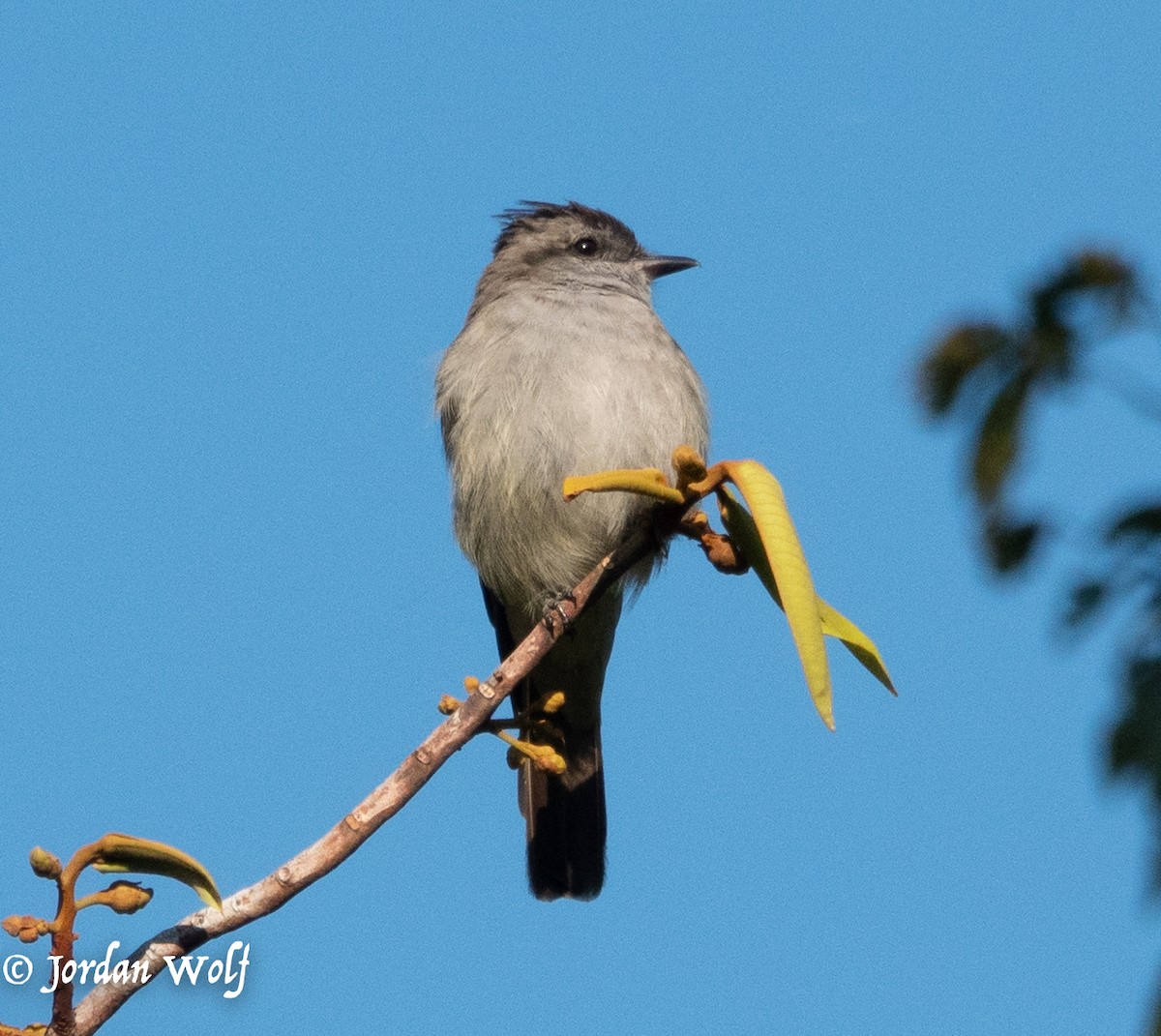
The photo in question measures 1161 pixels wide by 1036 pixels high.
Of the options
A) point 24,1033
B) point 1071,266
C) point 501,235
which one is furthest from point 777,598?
point 501,235

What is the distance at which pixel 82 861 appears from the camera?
245 centimetres

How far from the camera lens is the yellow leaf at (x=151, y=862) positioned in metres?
2.49

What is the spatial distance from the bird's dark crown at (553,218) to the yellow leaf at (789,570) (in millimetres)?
4689

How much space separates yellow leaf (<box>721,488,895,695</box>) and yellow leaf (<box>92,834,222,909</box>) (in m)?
1.12

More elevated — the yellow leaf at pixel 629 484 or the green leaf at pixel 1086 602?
the yellow leaf at pixel 629 484

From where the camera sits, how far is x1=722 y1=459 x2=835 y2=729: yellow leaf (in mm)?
2664

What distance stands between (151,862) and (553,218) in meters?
5.47

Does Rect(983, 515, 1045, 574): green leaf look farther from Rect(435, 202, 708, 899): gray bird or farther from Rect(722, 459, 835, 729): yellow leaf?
Rect(435, 202, 708, 899): gray bird

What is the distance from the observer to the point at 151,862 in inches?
101

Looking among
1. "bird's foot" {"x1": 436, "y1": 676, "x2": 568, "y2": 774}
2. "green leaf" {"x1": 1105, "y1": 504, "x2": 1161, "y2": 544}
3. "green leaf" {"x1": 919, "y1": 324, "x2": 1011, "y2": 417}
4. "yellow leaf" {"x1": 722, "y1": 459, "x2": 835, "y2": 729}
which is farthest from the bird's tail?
"green leaf" {"x1": 1105, "y1": 504, "x2": 1161, "y2": 544}

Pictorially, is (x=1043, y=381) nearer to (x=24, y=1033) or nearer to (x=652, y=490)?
(x=652, y=490)

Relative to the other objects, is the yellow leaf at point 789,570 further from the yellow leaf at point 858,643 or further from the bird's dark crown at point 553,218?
the bird's dark crown at point 553,218

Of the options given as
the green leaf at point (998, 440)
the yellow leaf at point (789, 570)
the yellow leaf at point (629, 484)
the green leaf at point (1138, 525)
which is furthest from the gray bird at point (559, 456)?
the green leaf at point (1138, 525)

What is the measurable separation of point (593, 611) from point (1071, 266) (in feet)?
12.0
